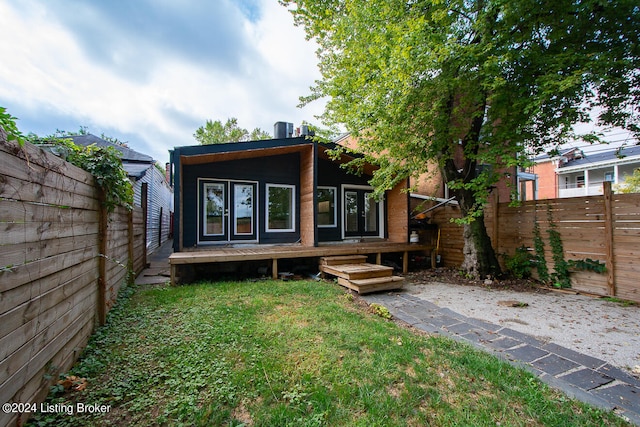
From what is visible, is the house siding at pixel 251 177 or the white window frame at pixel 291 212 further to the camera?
the white window frame at pixel 291 212

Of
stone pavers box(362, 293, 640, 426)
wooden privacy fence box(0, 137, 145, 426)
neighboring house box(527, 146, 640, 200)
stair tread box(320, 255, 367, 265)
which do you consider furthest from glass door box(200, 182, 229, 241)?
neighboring house box(527, 146, 640, 200)

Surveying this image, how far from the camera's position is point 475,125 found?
19.6 feet

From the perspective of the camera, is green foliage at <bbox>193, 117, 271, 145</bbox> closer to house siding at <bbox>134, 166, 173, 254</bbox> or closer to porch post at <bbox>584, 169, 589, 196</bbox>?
house siding at <bbox>134, 166, 173, 254</bbox>

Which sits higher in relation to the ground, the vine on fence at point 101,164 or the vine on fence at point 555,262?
the vine on fence at point 101,164

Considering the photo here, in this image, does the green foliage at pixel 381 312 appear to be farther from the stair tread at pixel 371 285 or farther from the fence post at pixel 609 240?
the fence post at pixel 609 240

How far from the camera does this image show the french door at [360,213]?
8922mm

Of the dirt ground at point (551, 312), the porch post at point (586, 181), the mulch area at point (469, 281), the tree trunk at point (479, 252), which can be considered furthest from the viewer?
the porch post at point (586, 181)

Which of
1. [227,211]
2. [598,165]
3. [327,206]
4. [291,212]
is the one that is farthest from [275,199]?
[598,165]

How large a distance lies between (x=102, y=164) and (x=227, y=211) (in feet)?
15.3

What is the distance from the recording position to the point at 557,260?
5.42m

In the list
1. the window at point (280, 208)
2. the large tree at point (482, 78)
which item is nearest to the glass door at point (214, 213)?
the window at point (280, 208)

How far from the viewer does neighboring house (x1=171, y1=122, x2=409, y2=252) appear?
6949 mm

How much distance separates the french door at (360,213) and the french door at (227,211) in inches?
118

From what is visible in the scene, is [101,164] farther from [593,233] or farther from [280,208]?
[593,233]
